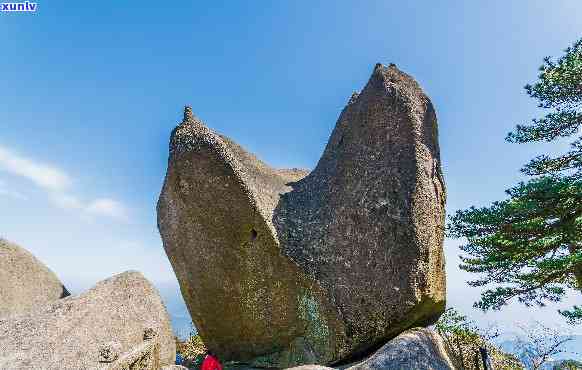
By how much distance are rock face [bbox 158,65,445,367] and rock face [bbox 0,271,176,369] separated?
139 centimetres

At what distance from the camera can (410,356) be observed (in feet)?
29.1

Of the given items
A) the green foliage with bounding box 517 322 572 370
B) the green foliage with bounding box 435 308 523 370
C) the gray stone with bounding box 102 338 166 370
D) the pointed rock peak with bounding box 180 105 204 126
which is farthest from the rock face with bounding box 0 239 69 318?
the green foliage with bounding box 517 322 572 370

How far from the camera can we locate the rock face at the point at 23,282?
53.8 ft

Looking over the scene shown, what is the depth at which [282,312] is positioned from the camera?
12508 mm

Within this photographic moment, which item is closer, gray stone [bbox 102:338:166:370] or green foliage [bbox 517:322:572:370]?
gray stone [bbox 102:338:166:370]

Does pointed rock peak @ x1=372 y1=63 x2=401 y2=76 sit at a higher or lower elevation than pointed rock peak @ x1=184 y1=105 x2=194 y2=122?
higher

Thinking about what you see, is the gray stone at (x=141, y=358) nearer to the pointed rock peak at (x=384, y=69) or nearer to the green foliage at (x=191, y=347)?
the green foliage at (x=191, y=347)

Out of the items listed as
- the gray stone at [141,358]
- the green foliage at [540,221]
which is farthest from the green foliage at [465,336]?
the gray stone at [141,358]

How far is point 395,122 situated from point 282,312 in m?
7.20

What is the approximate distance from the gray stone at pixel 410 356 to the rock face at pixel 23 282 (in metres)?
14.1

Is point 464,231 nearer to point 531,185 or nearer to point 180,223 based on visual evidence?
point 531,185

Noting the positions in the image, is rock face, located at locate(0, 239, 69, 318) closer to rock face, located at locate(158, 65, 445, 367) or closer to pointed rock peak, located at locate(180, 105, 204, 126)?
rock face, located at locate(158, 65, 445, 367)

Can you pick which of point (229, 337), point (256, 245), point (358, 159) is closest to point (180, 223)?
point (256, 245)

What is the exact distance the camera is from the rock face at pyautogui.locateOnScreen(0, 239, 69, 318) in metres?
16.4
